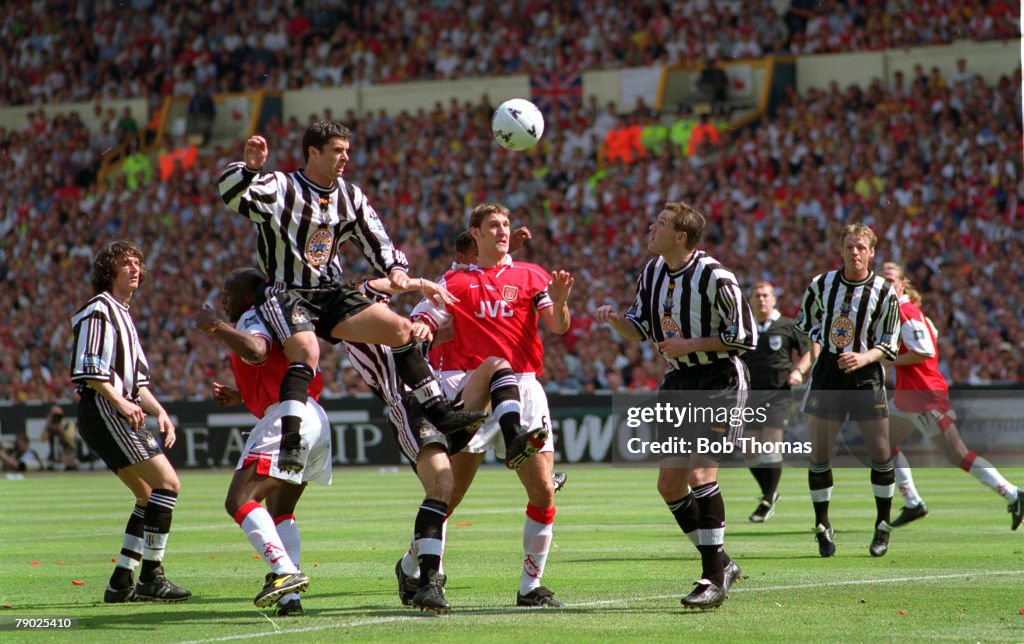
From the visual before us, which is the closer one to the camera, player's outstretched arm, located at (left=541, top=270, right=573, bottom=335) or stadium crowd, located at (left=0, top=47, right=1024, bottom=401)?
player's outstretched arm, located at (left=541, top=270, right=573, bottom=335)

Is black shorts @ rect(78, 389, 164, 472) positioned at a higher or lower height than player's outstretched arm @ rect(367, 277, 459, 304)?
lower

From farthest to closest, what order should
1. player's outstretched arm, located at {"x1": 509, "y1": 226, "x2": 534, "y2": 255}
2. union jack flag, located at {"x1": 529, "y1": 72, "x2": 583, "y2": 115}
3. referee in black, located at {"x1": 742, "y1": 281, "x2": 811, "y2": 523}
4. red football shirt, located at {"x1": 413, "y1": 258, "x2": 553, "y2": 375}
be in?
union jack flag, located at {"x1": 529, "y1": 72, "x2": 583, "y2": 115}, referee in black, located at {"x1": 742, "y1": 281, "x2": 811, "y2": 523}, player's outstretched arm, located at {"x1": 509, "y1": 226, "x2": 534, "y2": 255}, red football shirt, located at {"x1": 413, "y1": 258, "x2": 553, "y2": 375}

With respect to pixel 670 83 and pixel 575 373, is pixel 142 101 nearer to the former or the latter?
pixel 670 83

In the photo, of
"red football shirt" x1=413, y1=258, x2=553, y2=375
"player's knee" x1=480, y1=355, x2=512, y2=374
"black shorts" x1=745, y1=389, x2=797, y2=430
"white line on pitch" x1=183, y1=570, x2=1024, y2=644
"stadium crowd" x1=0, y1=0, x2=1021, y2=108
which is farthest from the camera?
"stadium crowd" x1=0, y1=0, x2=1021, y2=108

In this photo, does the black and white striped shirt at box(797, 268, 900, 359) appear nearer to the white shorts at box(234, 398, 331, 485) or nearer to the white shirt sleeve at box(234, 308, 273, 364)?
the white shorts at box(234, 398, 331, 485)

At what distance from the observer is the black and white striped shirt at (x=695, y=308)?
25.8 ft

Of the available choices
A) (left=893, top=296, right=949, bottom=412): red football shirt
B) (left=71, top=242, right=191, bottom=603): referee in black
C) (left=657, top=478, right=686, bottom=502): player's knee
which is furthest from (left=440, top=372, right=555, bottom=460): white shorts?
(left=893, top=296, right=949, bottom=412): red football shirt

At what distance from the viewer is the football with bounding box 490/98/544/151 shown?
10.1 metres

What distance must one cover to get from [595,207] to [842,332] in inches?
695

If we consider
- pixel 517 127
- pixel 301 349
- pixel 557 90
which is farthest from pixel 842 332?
pixel 557 90

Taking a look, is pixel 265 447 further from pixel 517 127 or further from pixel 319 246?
pixel 517 127

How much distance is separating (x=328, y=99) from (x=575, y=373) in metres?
12.9

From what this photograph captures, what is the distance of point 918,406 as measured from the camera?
40.9 ft

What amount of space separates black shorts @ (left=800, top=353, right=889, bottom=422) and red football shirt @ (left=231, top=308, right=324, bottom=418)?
4623 millimetres
